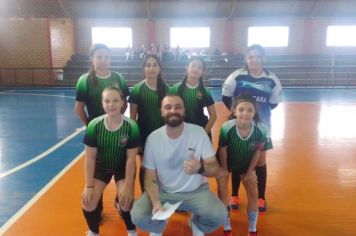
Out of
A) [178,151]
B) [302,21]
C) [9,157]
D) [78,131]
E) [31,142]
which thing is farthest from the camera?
[302,21]

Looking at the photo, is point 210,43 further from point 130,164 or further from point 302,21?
point 130,164

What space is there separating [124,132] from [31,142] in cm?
426

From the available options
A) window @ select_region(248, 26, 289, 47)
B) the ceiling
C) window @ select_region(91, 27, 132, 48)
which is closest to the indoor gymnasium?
the ceiling

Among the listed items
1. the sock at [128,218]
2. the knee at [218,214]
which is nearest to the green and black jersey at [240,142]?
the knee at [218,214]

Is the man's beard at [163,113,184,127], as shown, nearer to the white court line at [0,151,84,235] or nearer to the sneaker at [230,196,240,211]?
the sneaker at [230,196,240,211]

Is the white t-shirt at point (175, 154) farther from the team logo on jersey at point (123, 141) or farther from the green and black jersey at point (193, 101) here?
the green and black jersey at point (193, 101)

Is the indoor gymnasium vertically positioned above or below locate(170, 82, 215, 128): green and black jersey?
below

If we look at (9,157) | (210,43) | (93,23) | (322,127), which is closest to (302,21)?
(210,43)

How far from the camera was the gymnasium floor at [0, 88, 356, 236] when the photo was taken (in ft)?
10.8

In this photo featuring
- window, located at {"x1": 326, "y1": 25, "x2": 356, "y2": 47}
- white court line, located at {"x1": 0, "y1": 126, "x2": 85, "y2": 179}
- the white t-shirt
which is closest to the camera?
the white t-shirt

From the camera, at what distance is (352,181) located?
4387 millimetres

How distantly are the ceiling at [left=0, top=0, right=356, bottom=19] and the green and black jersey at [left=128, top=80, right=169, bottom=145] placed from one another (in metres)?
15.5

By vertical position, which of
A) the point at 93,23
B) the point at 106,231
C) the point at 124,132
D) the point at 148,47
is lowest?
the point at 106,231

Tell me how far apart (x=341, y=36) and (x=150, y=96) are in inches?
764
